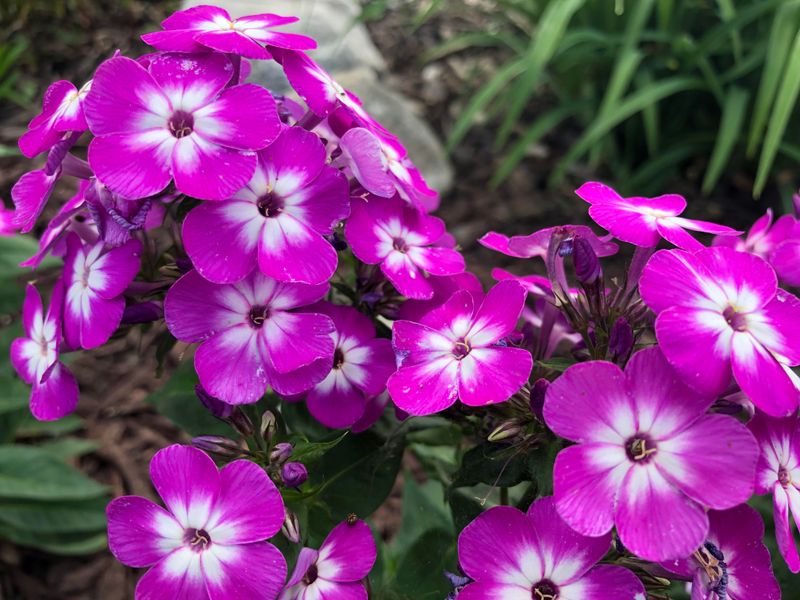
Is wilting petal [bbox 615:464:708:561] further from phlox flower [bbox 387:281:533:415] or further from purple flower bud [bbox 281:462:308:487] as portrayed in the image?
purple flower bud [bbox 281:462:308:487]

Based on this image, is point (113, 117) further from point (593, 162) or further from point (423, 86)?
point (423, 86)

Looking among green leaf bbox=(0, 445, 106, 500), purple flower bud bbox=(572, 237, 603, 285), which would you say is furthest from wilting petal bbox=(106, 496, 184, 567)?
green leaf bbox=(0, 445, 106, 500)

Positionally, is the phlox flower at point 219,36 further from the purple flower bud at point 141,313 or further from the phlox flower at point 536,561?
the phlox flower at point 536,561

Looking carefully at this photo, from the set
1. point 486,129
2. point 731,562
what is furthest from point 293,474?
point 486,129

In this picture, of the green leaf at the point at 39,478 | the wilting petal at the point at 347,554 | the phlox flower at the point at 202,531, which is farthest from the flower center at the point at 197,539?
the green leaf at the point at 39,478

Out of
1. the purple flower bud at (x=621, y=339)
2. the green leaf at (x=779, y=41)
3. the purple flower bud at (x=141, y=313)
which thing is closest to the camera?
the purple flower bud at (x=621, y=339)

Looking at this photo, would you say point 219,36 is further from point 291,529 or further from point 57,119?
point 291,529

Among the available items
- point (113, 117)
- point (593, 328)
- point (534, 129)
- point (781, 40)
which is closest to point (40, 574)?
point (113, 117)
